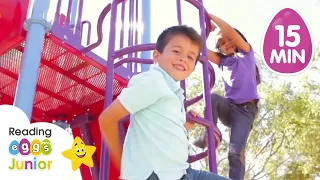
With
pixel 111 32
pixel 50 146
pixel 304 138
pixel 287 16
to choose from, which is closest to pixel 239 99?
pixel 111 32

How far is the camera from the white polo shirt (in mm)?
1414

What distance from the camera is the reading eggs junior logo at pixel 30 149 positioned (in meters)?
1.75

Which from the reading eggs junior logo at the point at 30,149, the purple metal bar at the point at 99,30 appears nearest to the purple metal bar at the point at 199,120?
the reading eggs junior logo at the point at 30,149

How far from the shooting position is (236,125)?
2762 mm

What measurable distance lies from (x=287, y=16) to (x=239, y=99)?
504 cm

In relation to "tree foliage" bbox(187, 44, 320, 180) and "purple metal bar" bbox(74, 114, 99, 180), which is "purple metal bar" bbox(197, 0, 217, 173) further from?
"tree foliage" bbox(187, 44, 320, 180)

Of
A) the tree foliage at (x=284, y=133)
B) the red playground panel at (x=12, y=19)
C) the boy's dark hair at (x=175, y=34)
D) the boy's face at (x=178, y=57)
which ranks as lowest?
the boy's face at (x=178, y=57)

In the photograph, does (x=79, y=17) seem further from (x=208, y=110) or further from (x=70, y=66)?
(x=208, y=110)

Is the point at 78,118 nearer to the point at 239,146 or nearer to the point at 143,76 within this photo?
the point at 239,146

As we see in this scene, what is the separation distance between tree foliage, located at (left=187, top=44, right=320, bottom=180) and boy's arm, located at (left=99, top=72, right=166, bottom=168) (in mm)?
9276

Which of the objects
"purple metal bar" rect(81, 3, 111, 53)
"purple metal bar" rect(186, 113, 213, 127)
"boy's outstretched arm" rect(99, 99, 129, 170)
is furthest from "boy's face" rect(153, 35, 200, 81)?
"purple metal bar" rect(81, 3, 111, 53)

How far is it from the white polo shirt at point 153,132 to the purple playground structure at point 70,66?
14.5 inches

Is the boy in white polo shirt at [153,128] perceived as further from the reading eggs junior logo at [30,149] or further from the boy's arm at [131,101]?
the reading eggs junior logo at [30,149]

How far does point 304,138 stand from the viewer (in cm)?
1082
